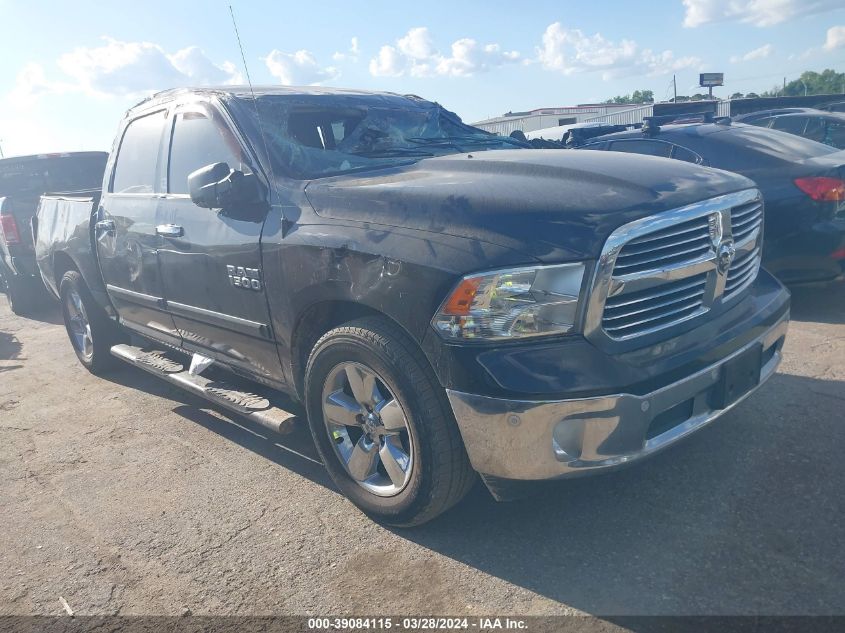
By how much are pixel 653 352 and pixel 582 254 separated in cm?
47

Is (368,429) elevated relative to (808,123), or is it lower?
lower

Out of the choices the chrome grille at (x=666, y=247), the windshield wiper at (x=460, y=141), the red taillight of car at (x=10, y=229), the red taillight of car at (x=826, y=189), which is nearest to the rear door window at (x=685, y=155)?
the red taillight of car at (x=826, y=189)

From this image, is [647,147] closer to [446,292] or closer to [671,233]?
[671,233]

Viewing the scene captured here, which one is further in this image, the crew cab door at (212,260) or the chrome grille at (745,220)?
the crew cab door at (212,260)

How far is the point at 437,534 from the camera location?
116 inches

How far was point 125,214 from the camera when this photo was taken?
14.9 ft

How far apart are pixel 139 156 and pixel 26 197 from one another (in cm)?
587

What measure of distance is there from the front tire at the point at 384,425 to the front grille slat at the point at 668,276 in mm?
720

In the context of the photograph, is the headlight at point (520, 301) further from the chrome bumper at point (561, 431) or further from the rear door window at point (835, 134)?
the rear door window at point (835, 134)

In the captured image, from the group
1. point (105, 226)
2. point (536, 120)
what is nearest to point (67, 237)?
point (105, 226)

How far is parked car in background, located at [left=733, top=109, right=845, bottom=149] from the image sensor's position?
9670 mm

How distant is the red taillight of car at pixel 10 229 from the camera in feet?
29.0

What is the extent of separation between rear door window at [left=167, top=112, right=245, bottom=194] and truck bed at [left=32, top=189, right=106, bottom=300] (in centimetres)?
132

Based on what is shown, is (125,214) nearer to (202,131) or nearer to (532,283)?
(202,131)
